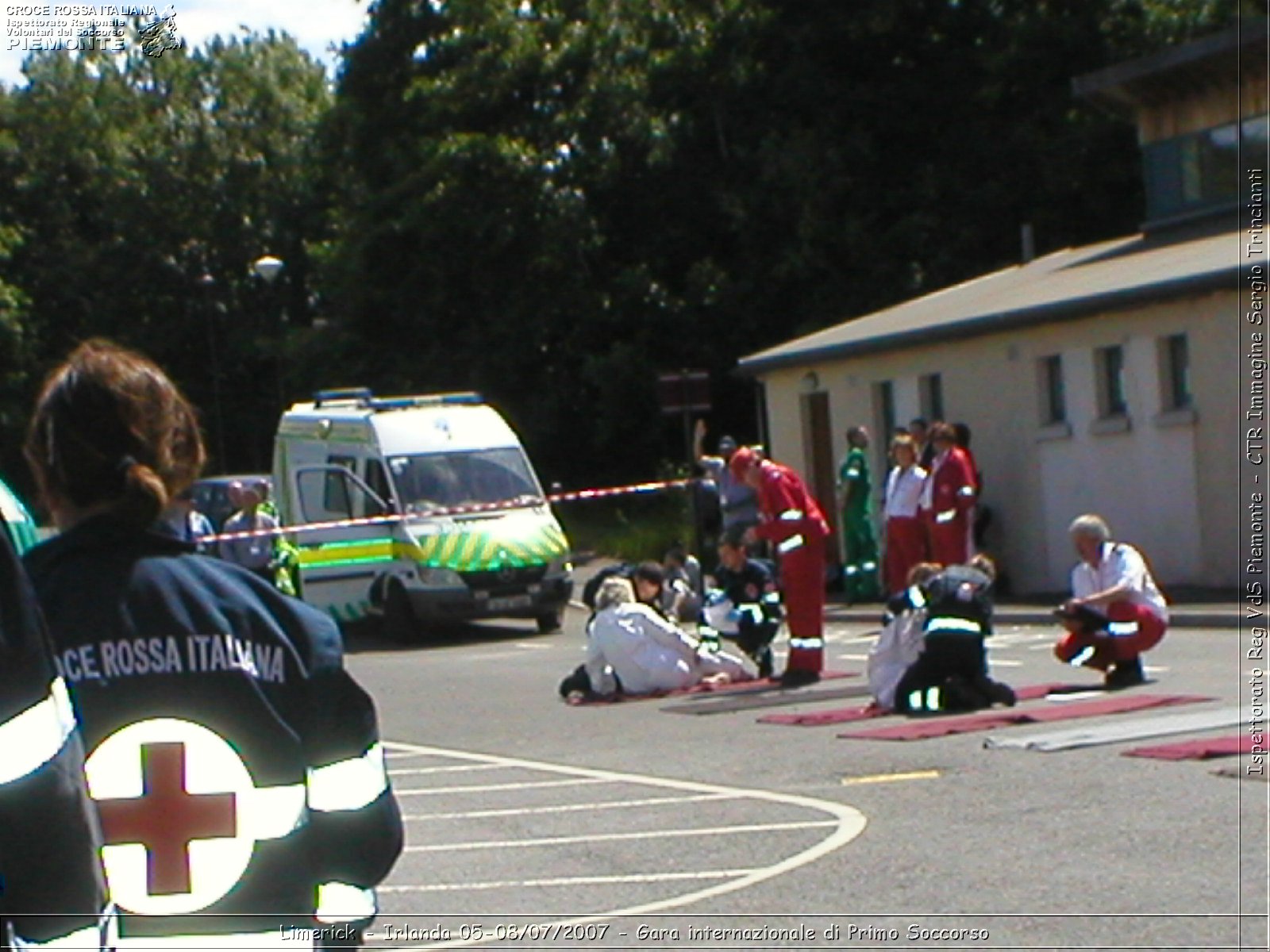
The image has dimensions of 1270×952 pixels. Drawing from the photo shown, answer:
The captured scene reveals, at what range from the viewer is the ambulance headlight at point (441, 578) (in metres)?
24.4

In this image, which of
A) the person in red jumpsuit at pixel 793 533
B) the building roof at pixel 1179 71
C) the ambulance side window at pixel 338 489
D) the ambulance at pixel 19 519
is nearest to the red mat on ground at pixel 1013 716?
the person in red jumpsuit at pixel 793 533

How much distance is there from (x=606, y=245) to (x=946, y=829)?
111ft

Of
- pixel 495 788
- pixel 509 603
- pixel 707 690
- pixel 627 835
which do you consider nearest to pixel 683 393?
pixel 509 603

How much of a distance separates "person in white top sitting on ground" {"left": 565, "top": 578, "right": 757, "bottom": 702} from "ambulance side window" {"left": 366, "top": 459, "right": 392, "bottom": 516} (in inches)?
334

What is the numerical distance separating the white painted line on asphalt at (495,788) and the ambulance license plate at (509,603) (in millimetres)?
11830

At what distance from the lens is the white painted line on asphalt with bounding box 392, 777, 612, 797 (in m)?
12.3

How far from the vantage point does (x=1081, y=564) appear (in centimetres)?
1545

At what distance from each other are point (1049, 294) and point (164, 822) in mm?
24162

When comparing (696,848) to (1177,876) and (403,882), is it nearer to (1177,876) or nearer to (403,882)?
(403,882)

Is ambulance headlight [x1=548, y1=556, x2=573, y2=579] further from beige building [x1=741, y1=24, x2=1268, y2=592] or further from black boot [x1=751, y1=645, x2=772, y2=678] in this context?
black boot [x1=751, y1=645, x2=772, y2=678]

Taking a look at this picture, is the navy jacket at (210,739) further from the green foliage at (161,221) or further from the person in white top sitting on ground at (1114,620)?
the green foliage at (161,221)

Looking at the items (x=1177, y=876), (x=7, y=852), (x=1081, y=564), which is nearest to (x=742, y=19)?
A: (x=1081, y=564)

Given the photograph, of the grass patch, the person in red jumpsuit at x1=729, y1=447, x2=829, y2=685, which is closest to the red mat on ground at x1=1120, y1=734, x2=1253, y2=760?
the person in red jumpsuit at x1=729, y1=447, x2=829, y2=685

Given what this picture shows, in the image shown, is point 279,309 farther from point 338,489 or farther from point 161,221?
point 338,489
